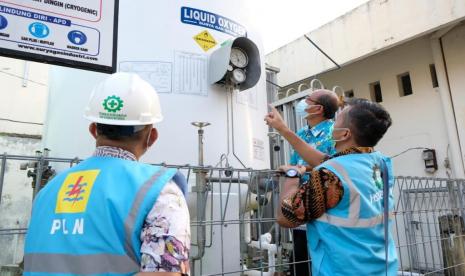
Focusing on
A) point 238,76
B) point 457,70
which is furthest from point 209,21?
point 457,70

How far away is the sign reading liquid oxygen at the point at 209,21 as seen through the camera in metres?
3.23

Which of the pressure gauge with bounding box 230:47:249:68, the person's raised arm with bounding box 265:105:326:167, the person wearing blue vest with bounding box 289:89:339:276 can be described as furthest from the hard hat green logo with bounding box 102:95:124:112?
the pressure gauge with bounding box 230:47:249:68

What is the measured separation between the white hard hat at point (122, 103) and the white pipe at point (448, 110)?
21.1ft

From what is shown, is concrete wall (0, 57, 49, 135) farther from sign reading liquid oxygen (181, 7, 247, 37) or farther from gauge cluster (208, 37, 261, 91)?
gauge cluster (208, 37, 261, 91)

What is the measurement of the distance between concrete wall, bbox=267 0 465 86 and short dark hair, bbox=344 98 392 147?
4.85 meters

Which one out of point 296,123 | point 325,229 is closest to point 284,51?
point 296,123

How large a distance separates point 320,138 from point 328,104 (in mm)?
228

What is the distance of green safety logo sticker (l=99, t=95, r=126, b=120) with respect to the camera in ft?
3.47

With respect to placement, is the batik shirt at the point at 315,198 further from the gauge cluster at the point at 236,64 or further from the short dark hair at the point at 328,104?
the gauge cluster at the point at 236,64

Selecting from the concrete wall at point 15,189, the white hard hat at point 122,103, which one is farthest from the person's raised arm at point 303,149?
the concrete wall at point 15,189

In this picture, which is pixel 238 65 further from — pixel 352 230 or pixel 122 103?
pixel 122 103

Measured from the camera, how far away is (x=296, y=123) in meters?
4.22

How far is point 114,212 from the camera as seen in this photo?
0.93m

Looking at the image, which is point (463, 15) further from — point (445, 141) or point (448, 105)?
point (445, 141)
